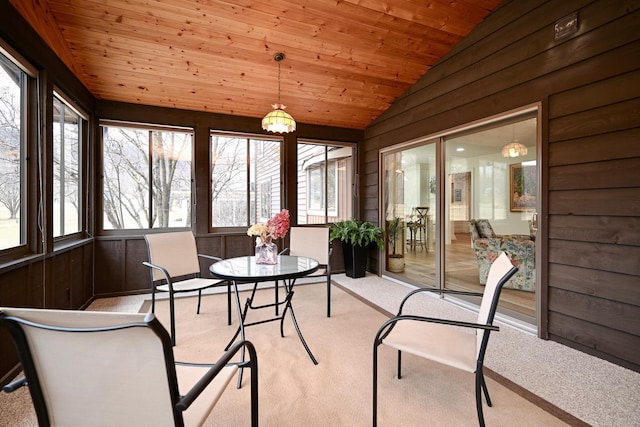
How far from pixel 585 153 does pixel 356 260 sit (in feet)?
10.5

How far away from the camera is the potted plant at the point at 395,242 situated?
15.7 feet

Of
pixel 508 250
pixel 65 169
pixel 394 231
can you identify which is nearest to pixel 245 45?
pixel 65 169

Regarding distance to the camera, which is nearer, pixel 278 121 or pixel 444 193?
pixel 278 121

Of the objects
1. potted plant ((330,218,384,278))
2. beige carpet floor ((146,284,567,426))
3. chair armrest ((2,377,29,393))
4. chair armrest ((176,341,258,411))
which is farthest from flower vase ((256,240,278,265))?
potted plant ((330,218,384,278))

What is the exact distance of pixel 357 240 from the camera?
4.81 metres

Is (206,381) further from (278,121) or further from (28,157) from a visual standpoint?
(28,157)

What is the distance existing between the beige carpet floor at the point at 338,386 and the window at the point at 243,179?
2033 millimetres

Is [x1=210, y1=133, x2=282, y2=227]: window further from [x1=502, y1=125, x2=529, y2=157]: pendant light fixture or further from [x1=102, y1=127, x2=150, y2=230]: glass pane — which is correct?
[x1=502, y1=125, x2=529, y2=157]: pendant light fixture

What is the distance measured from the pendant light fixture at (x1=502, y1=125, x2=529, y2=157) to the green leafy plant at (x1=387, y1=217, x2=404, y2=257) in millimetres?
1863

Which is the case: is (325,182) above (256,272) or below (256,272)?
above

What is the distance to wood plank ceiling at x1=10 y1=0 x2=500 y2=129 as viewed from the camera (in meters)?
2.86

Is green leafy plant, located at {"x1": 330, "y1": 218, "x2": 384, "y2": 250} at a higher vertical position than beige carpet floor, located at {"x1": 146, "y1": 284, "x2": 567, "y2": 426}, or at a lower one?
higher

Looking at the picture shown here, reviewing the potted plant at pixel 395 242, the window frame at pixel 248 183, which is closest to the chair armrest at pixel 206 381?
the window frame at pixel 248 183

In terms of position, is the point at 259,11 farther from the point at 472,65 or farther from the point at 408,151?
the point at 408,151
